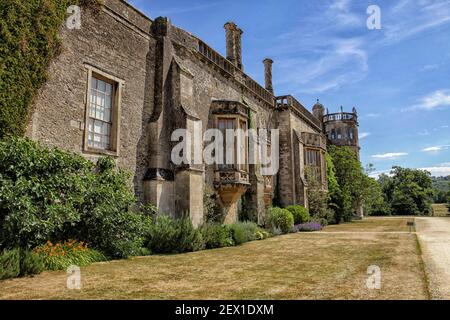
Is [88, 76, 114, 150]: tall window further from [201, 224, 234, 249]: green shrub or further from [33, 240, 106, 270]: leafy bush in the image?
[201, 224, 234, 249]: green shrub

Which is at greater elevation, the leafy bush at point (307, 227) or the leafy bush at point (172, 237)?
the leafy bush at point (172, 237)

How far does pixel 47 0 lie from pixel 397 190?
186ft

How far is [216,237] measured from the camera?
11.8m

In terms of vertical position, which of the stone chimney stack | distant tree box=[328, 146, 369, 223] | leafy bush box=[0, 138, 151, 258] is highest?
the stone chimney stack

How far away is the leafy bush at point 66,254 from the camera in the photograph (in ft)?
23.5

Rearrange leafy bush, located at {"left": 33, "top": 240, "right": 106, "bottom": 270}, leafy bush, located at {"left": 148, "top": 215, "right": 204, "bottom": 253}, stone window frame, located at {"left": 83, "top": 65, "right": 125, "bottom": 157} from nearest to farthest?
leafy bush, located at {"left": 33, "top": 240, "right": 106, "bottom": 270}
stone window frame, located at {"left": 83, "top": 65, "right": 125, "bottom": 157}
leafy bush, located at {"left": 148, "top": 215, "right": 204, "bottom": 253}

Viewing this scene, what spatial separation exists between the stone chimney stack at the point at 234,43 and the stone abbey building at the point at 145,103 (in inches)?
39.3

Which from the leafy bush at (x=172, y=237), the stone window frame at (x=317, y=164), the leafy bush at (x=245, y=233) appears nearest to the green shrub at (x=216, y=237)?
the leafy bush at (x=245, y=233)

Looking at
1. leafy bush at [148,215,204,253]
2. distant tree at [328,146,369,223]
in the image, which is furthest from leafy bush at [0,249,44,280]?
distant tree at [328,146,369,223]

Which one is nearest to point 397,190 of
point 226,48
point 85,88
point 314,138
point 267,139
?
point 314,138

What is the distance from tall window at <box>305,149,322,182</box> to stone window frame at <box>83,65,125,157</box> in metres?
16.8

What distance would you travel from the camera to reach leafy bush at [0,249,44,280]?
610 cm

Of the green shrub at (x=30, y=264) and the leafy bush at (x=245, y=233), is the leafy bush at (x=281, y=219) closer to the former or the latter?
the leafy bush at (x=245, y=233)

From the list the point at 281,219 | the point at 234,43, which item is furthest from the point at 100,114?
the point at 281,219
